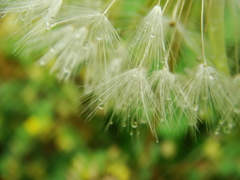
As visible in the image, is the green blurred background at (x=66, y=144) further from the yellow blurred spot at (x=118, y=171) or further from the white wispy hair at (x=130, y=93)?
the white wispy hair at (x=130, y=93)

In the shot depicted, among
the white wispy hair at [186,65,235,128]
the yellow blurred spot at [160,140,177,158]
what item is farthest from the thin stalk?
the yellow blurred spot at [160,140,177,158]

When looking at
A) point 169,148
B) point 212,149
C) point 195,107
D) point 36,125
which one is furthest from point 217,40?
point 36,125

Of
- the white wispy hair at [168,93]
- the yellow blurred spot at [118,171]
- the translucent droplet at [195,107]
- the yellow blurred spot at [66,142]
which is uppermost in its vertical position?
the white wispy hair at [168,93]

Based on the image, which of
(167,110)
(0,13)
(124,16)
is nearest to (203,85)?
(167,110)

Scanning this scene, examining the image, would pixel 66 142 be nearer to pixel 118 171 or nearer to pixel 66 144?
pixel 66 144

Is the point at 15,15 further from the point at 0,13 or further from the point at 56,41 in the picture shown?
the point at 56,41

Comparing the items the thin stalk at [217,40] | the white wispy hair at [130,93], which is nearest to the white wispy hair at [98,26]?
the white wispy hair at [130,93]

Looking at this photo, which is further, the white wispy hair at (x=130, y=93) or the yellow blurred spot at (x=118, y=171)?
the yellow blurred spot at (x=118, y=171)
